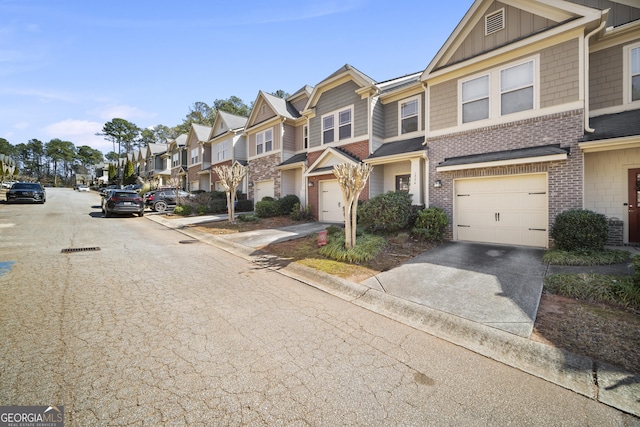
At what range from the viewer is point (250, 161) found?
21406 millimetres

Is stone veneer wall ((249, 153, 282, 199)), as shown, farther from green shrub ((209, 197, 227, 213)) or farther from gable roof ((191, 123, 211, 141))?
gable roof ((191, 123, 211, 141))

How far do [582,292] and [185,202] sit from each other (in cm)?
2184

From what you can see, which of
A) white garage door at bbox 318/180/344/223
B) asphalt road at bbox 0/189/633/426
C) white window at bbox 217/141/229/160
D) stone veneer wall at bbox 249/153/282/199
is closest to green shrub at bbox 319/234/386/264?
asphalt road at bbox 0/189/633/426

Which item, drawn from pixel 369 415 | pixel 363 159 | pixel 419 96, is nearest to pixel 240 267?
pixel 369 415

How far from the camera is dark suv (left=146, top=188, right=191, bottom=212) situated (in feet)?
67.1

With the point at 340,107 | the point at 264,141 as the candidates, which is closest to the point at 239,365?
the point at 340,107

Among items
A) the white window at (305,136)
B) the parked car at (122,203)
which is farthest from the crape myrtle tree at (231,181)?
the parked car at (122,203)

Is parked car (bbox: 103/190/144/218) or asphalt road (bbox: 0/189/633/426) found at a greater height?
parked car (bbox: 103/190/144/218)

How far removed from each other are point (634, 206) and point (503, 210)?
3.26 m

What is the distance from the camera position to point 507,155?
865cm

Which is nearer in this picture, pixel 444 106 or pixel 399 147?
pixel 444 106

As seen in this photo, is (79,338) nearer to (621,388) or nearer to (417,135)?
(621,388)

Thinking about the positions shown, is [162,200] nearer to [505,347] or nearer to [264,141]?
[264,141]

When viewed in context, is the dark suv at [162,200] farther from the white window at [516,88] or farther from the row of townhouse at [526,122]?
the white window at [516,88]
